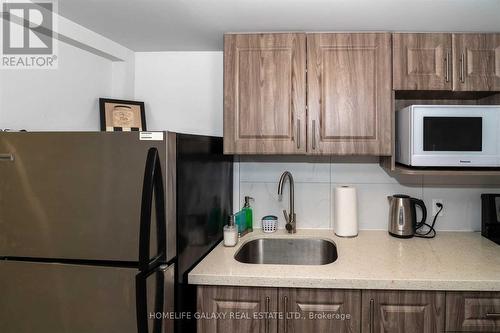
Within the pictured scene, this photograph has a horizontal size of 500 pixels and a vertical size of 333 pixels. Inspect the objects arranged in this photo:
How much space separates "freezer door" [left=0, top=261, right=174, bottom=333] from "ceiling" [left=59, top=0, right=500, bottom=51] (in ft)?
3.78

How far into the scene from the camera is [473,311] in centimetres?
124

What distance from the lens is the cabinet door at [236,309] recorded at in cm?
129

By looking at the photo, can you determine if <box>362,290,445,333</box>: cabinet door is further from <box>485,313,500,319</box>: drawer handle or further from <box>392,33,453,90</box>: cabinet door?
<box>392,33,453,90</box>: cabinet door

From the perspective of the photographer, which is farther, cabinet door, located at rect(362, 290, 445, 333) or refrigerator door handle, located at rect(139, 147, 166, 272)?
cabinet door, located at rect(362, 290, 445, 333)

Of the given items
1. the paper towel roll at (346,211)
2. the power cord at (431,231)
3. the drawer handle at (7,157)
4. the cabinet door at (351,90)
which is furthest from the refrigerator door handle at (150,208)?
the power cord at (431,231)

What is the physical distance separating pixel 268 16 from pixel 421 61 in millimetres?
849

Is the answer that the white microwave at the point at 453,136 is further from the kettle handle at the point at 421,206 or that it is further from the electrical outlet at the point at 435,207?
the electrical outlet at the point at 435,207

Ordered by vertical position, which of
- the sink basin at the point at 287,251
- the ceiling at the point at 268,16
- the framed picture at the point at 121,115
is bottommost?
the sink basin at the point at 287,251

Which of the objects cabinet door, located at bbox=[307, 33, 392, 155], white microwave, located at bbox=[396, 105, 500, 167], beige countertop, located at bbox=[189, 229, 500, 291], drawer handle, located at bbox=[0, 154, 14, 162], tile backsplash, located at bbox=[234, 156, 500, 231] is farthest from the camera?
tile backsplash, located at bbox=[234, 156, 500, 231]

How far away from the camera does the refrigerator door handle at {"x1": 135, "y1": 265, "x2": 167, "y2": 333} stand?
0.97 m

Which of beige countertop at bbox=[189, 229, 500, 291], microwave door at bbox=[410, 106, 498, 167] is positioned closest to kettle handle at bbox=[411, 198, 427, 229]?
beige countertop at bbox=[189, 229, 500, 291]

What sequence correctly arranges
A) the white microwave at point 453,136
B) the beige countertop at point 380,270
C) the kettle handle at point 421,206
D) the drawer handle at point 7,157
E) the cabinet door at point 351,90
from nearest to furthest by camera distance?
1. the drawer handle at point 7,157
2. the beige countertop at point 380,270
3. the white microwave at point 453,136
4. the cabinet door at point 351,90
5. the kettle handle at point 421,206

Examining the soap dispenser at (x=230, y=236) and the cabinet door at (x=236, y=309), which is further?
the soap dispenser at (x=230, y=236)

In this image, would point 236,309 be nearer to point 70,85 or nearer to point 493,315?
point 493,315
